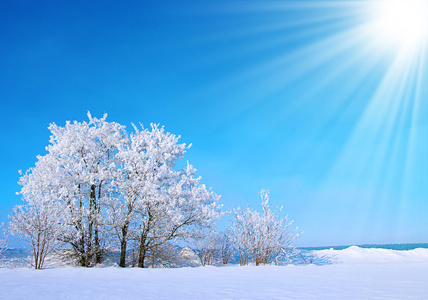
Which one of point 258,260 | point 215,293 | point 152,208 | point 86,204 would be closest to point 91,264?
point 86,204

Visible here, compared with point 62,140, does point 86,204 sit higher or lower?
lower

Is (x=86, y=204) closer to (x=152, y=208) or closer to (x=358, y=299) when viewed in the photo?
(x=152, y=208)

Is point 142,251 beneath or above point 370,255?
above

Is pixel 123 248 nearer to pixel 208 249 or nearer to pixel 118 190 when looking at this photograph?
pixel 118 190

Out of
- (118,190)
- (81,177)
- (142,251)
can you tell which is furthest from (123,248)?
(81,177)

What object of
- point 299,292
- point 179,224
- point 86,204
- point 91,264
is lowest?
point 91,264

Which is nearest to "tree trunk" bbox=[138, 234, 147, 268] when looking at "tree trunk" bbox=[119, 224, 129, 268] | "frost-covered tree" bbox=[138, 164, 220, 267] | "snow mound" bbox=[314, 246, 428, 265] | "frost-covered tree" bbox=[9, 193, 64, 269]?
"frost-covered tree" bbox=[138, 164, 220, 267]

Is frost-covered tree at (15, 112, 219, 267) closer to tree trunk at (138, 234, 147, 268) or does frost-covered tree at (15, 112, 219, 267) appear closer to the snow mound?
tree trunk at (138, 234, 147, 268)

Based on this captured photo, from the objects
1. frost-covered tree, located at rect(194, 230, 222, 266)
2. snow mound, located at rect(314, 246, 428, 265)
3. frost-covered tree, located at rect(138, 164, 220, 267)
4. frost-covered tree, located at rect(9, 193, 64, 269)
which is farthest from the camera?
frost-covered tree, located at rect(194, 230, 222, 266)

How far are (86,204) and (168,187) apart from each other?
527 centimetres

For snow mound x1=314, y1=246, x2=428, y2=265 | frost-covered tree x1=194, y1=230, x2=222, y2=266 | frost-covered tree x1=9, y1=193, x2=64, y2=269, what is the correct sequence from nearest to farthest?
frost-covered tree x1=9, y1=193, x2=64, y2=269 < snow mound x1=314, y1=246, x2=428, y2=265 < frost-covered tree x1=194, y1=230, x2=222, y2=266

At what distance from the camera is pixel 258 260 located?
598 inches

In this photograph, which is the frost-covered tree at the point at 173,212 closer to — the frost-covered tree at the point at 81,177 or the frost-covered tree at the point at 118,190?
the frost-covered tree at the point at 118,190

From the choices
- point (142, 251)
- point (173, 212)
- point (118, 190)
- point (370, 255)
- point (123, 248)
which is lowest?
point (370, 255)
